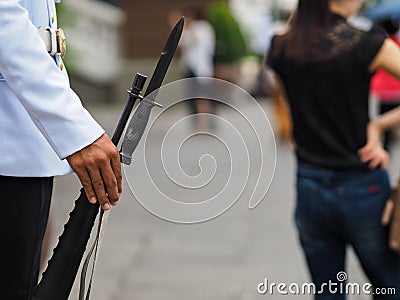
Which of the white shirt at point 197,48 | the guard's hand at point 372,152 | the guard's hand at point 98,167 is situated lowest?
the white shirt at point 197,48

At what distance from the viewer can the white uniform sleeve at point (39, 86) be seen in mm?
2375

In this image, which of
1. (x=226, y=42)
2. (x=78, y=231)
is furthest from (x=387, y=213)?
(x=226, y=42)

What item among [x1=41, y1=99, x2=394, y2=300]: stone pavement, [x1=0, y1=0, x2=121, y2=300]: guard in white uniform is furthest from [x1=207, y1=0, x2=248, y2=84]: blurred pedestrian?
[x1=0, y1=0, x2=121, y2=300]: guard in white uniform

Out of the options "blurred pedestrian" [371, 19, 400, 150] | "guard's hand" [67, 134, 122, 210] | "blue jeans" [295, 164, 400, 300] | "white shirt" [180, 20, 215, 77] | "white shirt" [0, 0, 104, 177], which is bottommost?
"white shirt" [180, 20, 215, 77]

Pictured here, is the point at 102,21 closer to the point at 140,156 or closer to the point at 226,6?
the point at 226,6

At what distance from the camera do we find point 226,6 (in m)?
19.4

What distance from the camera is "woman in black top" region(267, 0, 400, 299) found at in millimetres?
3584

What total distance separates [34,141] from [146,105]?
0.32 meters

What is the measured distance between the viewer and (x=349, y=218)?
362cm

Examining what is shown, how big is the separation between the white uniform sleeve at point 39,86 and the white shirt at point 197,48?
11.6 m

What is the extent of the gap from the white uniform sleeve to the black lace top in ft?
4.61

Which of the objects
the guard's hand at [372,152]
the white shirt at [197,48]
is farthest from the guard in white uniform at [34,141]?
the white shirt at [197,48]

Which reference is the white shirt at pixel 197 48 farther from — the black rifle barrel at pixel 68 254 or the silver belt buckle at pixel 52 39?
the black rifle barrel at pixel 68 254

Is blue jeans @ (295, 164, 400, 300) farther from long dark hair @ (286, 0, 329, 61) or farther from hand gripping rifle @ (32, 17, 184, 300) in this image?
hand gripping rifle @ (32, 17, 184, 300)
